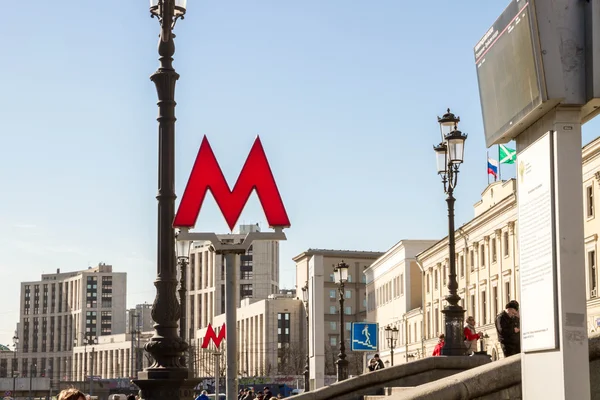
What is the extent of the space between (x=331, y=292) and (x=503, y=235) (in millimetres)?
103223

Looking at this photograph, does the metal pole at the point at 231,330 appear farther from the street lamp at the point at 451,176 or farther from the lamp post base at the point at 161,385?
the street lamp at the point at 451,176

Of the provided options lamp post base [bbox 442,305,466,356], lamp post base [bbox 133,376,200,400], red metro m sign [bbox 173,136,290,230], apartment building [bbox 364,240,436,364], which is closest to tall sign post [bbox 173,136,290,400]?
red metro m sign [bbox 173,136,290,230]

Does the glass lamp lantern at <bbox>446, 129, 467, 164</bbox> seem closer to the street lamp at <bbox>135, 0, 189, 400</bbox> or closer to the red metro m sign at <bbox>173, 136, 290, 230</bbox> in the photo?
the street lamp at <bbox>135, 0, 189, 400</bbox>

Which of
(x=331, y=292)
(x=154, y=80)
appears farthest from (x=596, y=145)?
(x=331, y=292)

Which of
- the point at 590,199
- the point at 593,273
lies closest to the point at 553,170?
the point at 593,273

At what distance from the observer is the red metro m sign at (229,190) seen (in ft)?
27.5

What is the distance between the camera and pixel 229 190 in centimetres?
856

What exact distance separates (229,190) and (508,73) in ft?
7.27

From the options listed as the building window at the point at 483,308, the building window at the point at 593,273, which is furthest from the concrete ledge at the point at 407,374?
the building window at the point at 483,308

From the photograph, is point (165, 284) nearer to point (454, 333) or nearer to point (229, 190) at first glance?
point (229, 190)

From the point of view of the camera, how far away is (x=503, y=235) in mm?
63375

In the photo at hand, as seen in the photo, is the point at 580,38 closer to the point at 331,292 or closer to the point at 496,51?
the point at 496,51

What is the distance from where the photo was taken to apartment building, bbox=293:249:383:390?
502 feet

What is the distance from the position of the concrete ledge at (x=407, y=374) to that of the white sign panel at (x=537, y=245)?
11.5 m
